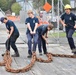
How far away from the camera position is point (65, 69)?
9859 mm

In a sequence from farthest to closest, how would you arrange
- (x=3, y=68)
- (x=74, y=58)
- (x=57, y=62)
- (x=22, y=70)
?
1. (x=74, y=58)
2. (x=57, y=62)
3. (x=3, y=68)
4. (x=22, y=70)

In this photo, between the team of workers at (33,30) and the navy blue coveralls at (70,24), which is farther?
the navy blue coveralls at (70,24)

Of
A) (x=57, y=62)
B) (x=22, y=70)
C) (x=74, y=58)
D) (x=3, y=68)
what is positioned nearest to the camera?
(x=22, y=70)

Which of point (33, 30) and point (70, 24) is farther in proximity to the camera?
point (70, 24)

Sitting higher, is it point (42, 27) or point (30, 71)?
point (42, 27)

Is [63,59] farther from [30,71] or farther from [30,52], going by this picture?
[30,71]

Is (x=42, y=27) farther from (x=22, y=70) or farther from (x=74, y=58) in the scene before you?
(x=22, y=70)

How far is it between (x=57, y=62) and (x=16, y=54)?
1858mm

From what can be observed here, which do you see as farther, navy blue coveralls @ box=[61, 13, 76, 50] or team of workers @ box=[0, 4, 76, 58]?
navy blue coveralls @ box=[61, 13, 76, 50]

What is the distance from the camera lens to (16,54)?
12.5 m

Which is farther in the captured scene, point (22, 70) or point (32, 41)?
point (32, 41)

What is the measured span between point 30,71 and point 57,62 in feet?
6.47

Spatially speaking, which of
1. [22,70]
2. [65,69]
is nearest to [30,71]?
[22,70]

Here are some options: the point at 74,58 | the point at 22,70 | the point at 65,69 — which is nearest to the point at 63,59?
the point at 74,58
